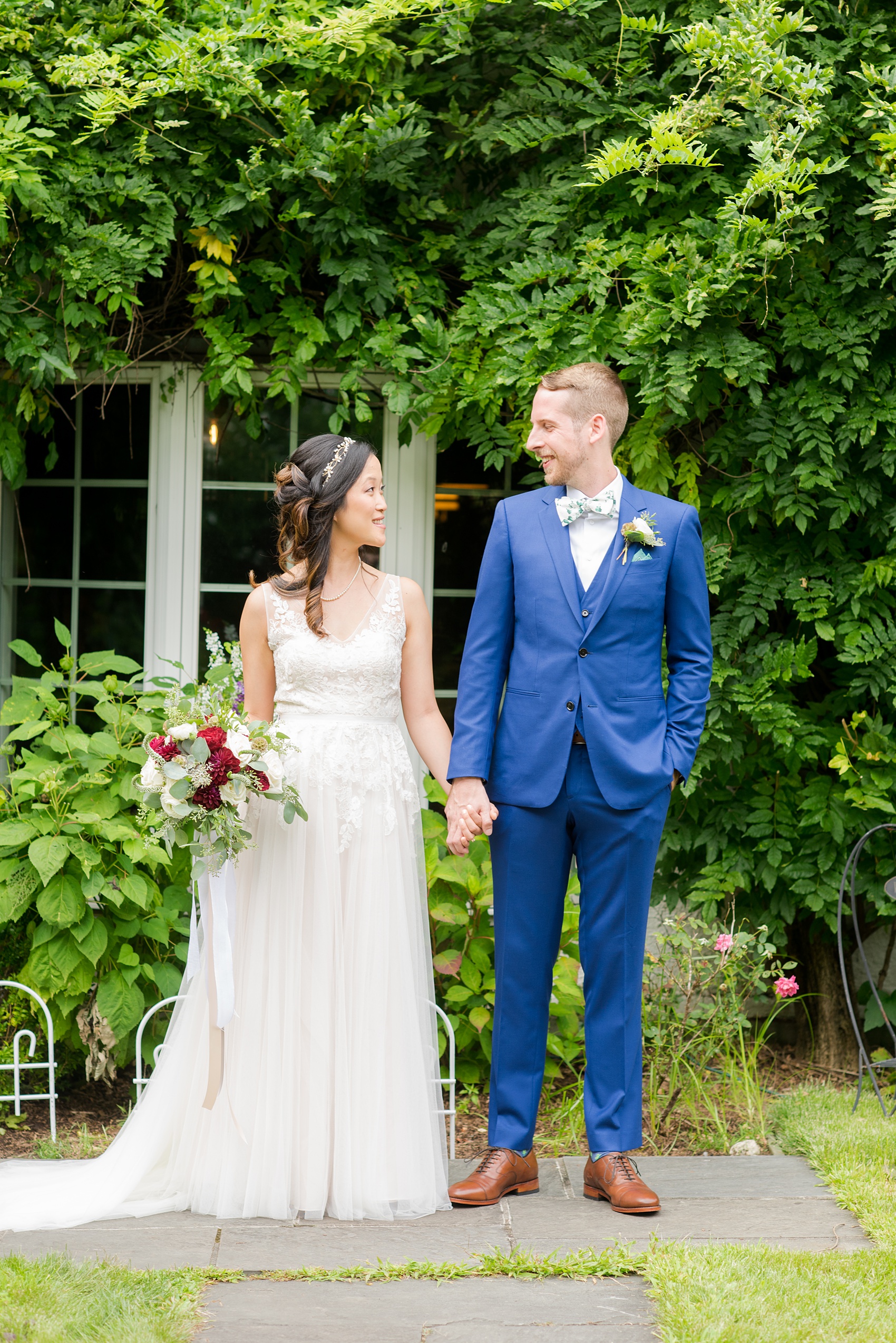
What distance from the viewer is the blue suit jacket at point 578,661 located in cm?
305

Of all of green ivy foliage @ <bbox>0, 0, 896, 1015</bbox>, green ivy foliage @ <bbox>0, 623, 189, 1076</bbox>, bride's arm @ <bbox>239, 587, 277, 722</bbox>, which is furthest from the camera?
green ivy foliage @ <bbox>0, 0, 896, 1015</bbox>

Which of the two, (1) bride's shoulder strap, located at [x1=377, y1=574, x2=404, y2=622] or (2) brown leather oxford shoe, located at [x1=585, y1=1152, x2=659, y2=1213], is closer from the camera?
(2) brown leather oxford shoe, located at [x1=585, y1=1152, x2=659, y2=1213]

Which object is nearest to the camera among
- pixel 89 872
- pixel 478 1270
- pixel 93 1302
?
pixel 93 1302

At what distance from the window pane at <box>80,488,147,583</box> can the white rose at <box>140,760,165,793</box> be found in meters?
A: 2.13

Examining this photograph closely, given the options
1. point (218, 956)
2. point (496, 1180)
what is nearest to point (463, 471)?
point (218, 956)

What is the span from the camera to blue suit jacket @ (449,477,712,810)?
10.0 feet

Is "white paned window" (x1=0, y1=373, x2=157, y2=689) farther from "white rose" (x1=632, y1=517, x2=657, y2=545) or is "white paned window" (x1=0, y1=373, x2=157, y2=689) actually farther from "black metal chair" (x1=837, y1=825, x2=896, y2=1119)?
"black metal chair" (x1=837, y1=825, x2=896, y2=1119)

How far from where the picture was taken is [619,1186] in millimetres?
3043

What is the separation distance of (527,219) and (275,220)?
94 centimetres

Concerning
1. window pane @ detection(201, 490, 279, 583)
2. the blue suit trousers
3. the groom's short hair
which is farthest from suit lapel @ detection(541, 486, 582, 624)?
window pane @ detection(201, 490, 279, 583)

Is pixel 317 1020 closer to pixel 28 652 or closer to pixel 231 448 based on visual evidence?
pixel 28 652

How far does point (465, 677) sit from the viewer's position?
3135 mm

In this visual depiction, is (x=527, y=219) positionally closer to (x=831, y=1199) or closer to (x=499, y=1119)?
(x=499, y=1119)

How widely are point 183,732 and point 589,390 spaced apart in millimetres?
1318
